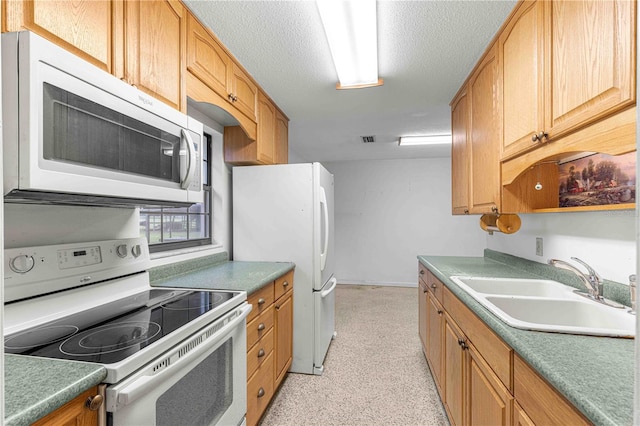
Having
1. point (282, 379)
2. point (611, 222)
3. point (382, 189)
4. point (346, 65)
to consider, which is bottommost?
point (282, 379)

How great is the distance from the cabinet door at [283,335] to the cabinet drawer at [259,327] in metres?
0.13

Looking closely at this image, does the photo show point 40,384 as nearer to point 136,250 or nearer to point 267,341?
point 136,250

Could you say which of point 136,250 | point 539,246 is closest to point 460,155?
point 539,246

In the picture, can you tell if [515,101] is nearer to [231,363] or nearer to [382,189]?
[231,363]

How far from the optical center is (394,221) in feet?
18.1

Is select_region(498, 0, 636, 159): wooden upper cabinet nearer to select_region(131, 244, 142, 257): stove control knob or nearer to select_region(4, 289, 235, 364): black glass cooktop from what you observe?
select_region(4, 289, 235, 364): black glass cooktop

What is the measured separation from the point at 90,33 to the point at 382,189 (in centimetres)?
489

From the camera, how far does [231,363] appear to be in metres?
1.43

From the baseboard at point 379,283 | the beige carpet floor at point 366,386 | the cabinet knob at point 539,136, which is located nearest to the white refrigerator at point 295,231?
the beige carpet floor at point 366,386

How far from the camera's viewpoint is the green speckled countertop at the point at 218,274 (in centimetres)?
173

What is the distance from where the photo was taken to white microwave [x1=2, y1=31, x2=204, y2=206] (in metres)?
0.78

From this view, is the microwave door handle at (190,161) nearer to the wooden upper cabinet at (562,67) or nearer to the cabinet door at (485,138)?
the wooden upper cabinet at (562,67)

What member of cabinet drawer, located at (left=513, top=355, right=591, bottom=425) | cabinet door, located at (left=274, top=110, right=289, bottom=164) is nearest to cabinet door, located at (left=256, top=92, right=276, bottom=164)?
cabinet door, located at (left=274, top=110, right=289, bottom=164)

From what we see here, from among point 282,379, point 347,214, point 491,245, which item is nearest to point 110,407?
point 282,379
